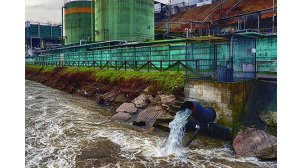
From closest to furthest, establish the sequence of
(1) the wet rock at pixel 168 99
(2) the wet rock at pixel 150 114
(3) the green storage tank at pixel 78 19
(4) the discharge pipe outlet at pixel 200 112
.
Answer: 1. (4) the discharge pipe outlet at pixel 200 112
2. (2) the wet rock at pixel 150 114
3. (1) the wet rock at pixel 168 99
4. (3) the green storage tank at pixel 78 19

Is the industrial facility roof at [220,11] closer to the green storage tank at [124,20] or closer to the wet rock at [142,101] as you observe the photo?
the green storage tank at [124,20]

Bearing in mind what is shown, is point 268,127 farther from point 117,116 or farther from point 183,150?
point 117,116

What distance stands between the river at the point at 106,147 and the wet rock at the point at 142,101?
6.59ft

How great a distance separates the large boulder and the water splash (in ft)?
7.03

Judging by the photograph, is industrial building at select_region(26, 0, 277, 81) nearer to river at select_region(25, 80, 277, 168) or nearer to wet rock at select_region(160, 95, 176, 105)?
wet rock at select_region(160, 95, 176, 105)

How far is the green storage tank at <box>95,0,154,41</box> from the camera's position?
163ft

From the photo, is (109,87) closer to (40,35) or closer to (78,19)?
(78,19)

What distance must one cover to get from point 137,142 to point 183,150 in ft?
6.62

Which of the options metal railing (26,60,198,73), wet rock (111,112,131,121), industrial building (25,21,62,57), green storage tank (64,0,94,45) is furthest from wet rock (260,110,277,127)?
industrial building (25,21,62,57)

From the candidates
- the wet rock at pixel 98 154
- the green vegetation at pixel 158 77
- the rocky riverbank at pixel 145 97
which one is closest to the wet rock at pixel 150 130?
the rocky riverbank at pixel 145 97

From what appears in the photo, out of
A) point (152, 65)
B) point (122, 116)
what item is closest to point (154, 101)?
point (122, 116)

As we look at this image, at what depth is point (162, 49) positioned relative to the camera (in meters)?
25.3

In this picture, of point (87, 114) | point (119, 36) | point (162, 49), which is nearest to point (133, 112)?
point (87, 114)

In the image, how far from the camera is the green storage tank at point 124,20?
1956 inches
